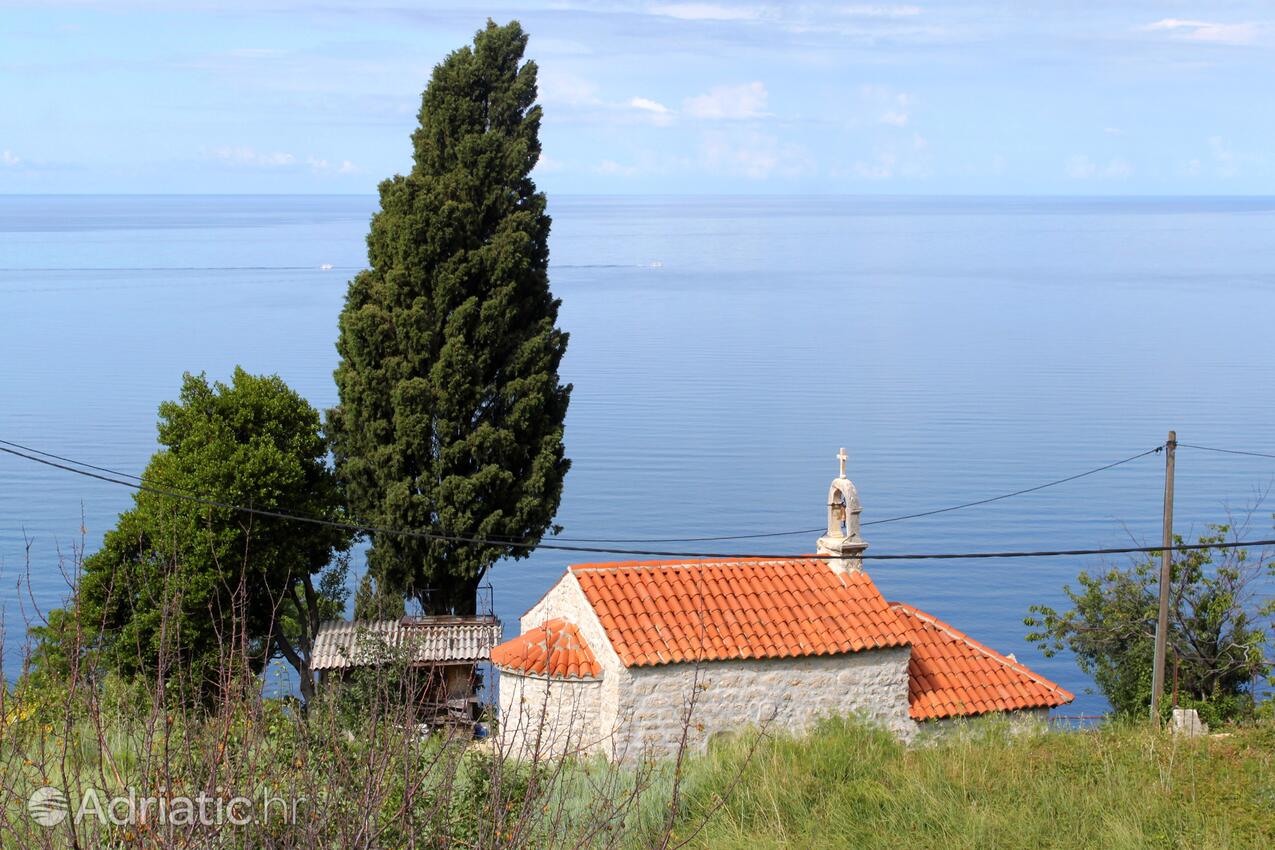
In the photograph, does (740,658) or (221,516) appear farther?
(221,516)

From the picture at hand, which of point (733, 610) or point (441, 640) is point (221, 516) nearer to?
point (441, 640)

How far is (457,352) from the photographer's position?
22609 mm

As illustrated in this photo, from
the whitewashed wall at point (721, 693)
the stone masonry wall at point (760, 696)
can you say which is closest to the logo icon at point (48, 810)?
the whitewashed wall at point (721, 693)

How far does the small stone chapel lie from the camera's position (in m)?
15.9

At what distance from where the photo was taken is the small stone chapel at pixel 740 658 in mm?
15914

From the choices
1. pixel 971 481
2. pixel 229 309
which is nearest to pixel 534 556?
pixel 971 481

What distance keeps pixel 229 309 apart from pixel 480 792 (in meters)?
92.1

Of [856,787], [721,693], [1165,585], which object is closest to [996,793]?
[856,787]

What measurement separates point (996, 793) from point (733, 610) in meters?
6.42

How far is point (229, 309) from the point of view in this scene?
9562 centimetres

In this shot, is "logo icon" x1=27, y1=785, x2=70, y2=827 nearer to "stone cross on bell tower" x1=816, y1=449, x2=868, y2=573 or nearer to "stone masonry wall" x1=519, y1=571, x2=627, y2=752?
"stone masonry wall" x1=519, y1=571, x2=627, y2=752

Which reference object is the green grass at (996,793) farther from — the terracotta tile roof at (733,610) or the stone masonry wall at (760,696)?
the terracotta tile roof at (733,610)

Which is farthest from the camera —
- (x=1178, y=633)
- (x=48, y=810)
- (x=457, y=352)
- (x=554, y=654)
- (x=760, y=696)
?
(x=1178, y=633)

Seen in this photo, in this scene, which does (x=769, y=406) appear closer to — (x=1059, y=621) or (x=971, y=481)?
(x=971, y=481)
